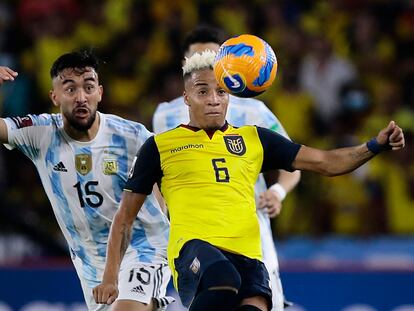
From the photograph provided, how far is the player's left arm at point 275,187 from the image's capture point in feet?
24.6

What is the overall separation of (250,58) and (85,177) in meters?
1.54

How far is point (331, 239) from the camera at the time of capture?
11.3 m

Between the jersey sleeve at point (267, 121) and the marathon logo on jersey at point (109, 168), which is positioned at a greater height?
the jersey sleeve at point (267, 121)

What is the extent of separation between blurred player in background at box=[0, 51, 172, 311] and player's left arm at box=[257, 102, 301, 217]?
2.32ft

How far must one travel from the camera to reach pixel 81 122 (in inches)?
285

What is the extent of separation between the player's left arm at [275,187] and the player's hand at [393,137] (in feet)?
4.37

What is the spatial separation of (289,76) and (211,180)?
6277 millimetres

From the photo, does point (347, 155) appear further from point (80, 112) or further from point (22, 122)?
point (22, 122)

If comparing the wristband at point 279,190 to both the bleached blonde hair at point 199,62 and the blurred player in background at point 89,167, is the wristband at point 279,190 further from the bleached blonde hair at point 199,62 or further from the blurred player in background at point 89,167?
the bleached blonde hair at point 199,62

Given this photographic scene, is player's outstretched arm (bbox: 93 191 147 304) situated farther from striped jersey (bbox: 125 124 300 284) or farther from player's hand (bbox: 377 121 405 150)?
player's hand (bbox: 377 121 405 150)

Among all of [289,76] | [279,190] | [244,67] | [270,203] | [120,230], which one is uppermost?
[289,76]

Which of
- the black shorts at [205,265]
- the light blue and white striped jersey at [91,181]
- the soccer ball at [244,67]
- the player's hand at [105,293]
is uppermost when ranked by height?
the soccer ball at [244,67]

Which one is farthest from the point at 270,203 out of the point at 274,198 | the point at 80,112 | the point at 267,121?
the point at 80,112

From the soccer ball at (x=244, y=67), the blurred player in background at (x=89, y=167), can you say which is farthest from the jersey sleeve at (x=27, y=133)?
the soccer ball at (x=244, y=67)
